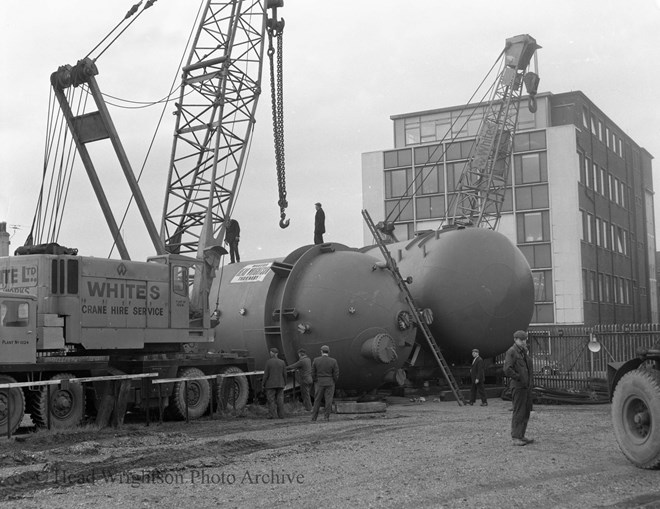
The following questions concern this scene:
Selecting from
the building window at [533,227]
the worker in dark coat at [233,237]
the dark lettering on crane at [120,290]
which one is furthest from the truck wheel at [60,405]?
the building window at [533,227]

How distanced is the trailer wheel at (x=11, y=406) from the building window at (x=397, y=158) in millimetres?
45153

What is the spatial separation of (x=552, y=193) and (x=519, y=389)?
4154cm

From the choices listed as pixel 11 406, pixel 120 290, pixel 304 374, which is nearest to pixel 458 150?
pixel 304 374

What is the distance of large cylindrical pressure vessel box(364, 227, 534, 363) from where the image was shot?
74.2ft

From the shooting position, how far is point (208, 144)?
89.4ft

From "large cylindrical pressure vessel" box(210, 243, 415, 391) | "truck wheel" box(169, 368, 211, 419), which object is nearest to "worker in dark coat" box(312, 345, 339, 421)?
"large cylindrical pressure vessel" box(210, 243, 415, 391)

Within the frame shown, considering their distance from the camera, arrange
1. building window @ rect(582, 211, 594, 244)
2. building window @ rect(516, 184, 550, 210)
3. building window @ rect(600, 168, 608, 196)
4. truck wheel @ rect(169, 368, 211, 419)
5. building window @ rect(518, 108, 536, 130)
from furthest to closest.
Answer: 1. building window @ rect(600, 168, 608, 196)
2. building window @ rect(518, 108, 536, 130)
3. building window @ rect(582, 211, 594, 244)
4. building window @ rect(516, 184, 550, 210)
5. truck wheel @ rect(169, 368, 211, 419)

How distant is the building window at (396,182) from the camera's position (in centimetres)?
5831

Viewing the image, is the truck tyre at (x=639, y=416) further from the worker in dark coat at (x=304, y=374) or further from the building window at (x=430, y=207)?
the building window at (x=430, y=207)

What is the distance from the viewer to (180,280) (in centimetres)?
1977

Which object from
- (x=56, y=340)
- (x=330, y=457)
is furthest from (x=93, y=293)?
(x=330, y=457)

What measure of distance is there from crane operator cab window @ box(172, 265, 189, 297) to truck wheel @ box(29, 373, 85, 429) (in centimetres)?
361

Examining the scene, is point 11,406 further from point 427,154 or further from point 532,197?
point 427,154

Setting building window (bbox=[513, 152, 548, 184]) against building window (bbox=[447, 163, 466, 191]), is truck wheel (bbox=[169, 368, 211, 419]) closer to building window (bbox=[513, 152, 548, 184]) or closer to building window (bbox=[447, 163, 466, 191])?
building window (bbox=[513, 152, 548, 184])
